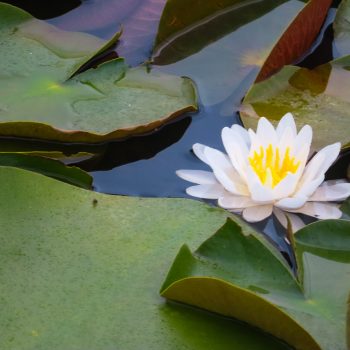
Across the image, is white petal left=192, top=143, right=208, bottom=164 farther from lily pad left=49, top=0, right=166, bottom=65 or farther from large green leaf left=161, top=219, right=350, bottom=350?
lily pad left=49, top=0, right=166, bottom=65

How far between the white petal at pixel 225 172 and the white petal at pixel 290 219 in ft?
0.25

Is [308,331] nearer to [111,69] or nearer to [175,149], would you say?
[175,149]

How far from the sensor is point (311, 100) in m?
1.79


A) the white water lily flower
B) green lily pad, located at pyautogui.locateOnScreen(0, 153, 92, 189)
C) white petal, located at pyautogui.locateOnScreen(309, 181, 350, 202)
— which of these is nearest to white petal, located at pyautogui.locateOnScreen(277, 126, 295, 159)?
the white water lily flower

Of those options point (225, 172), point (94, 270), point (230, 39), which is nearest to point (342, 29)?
point (230, 39)

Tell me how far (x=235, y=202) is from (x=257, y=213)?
0.17ft

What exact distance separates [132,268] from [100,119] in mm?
486

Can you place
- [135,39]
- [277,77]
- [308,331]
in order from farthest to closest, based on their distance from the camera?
[135,39], [277,77], [308,331]

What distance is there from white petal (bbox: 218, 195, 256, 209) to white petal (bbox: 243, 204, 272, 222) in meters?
0.01

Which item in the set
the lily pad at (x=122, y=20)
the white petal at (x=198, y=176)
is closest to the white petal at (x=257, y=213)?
the white petal at (x=198, y=176)

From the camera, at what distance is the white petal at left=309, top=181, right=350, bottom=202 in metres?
1.50

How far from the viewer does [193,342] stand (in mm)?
1192

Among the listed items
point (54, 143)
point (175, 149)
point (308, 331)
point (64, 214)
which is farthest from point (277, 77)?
point (308, 331)

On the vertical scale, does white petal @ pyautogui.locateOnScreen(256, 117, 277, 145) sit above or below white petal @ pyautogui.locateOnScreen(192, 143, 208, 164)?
above
